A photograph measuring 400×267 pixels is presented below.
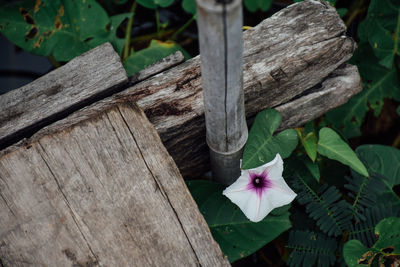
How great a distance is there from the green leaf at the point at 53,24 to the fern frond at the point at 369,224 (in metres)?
1.66

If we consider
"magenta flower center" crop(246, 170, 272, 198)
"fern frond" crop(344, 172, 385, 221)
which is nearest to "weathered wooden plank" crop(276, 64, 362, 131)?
"magenta flower center" crop(246, 170, 272, 198)

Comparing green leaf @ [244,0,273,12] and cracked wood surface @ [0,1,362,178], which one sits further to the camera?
green leaf @ [244,0,273,12]

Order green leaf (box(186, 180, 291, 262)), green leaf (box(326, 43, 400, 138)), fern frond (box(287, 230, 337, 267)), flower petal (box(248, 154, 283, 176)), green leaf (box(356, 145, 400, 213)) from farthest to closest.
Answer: green leaf (box(326, 43, 400, 138)) < green leaf (box(356, 145, 400, 213)) < fern frond (box(287, 230, 337, 267)) < green leaf (box(186, 180, 291, 262)) < flower petal (box(248, 154, 283, 176))

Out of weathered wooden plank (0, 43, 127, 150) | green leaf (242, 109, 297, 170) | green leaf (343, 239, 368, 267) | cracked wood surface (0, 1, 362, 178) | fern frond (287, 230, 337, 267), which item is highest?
weathered wooden plank (0, 43, 127, 150)

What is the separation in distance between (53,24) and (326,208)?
1731 millimetres

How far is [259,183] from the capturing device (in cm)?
157

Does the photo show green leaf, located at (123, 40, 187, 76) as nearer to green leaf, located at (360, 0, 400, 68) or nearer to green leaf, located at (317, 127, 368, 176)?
green leaf, located at (317, 127, 368, 176)

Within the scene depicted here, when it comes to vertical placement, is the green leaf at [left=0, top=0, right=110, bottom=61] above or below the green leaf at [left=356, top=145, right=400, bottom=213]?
above

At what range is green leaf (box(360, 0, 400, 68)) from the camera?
209 cm

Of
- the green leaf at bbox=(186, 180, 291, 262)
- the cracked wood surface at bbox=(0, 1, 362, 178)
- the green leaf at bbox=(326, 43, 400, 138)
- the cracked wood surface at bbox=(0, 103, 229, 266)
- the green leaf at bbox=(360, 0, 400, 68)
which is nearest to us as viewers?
the cracked wood surface at bbox=(0, 103, 229, 266)

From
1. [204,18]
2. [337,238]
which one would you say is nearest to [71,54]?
[204,18]

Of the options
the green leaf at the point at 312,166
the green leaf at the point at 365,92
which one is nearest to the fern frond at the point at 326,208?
the green leaf at the point at 312,166

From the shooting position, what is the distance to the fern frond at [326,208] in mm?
1733

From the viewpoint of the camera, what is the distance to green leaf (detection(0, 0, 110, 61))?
2014 mm
